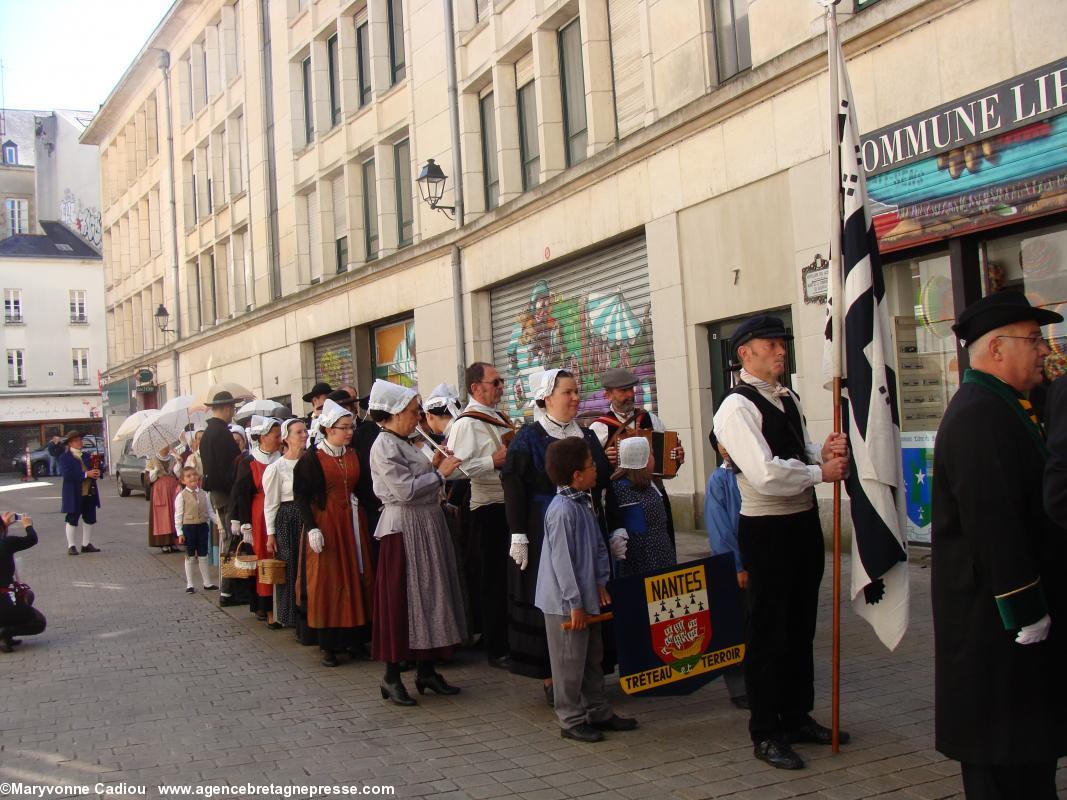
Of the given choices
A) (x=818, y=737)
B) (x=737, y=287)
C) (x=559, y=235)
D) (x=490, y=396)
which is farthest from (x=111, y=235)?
(x=818, y=737)

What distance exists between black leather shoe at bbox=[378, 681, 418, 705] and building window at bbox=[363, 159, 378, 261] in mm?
17386

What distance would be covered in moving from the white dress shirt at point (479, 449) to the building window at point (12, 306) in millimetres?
60624

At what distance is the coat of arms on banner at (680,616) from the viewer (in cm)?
554

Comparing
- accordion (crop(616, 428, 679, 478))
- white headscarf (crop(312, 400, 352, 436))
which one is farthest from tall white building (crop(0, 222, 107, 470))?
accordion (crop(616, 428, 679, 478))

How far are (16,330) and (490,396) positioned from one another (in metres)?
60.6

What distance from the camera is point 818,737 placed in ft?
16.5

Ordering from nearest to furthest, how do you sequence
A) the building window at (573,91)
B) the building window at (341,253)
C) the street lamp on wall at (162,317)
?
the building window at (573,91)
the building window at (341,253)
the street lamp on wall at (162,317)

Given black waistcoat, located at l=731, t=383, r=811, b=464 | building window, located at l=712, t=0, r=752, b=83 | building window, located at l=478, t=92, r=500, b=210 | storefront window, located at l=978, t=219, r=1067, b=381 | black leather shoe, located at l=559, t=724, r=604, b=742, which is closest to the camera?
black waistcoat, located at l=731, t=383, r=811, b=464

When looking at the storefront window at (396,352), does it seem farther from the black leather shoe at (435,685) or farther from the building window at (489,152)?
the black leather shoe at (435,685)

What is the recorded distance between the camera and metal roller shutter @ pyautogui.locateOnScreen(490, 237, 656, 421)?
14.4 metres

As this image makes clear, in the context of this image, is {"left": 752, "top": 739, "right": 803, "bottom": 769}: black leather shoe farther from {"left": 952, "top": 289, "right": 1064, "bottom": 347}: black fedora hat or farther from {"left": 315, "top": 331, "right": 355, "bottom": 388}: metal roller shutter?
{"left": 315, "top": 331, "right": 355, "bottom": 388}: metal roller shutter

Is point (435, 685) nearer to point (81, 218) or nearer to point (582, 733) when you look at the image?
point (582, 733)

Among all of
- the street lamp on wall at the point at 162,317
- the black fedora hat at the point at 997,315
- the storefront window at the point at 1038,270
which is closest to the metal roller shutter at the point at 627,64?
the storefront window at the point at 1038,270

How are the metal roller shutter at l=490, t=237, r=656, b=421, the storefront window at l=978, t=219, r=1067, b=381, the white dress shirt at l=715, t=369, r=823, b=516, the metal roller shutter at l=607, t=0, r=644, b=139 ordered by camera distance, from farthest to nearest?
1. the metal roller shutter at l=490, t=237, r=656, b=421
2. the metal roller shutter at l=607, t=0, r=644, b=139
3. the storefront window at l=978, t=219, r=1067, b=381
4. the white dress shirt at l=715, t=369, r=823, b=516
